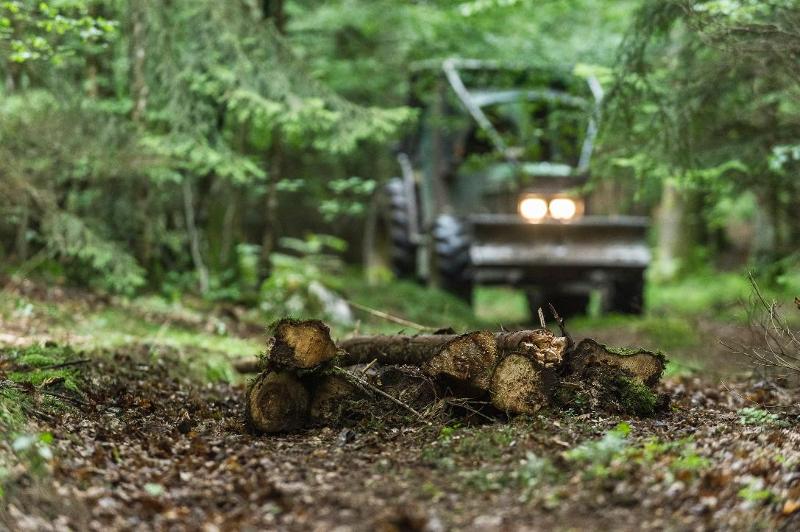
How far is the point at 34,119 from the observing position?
1000cm

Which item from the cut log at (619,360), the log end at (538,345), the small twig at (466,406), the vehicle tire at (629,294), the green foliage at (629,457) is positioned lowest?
the vehicle tire at (629,294)

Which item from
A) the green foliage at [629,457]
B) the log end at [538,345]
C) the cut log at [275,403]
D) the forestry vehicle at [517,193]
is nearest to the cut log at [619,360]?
the log end at [538,345]

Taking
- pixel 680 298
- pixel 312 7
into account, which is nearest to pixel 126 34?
pixel 312 7

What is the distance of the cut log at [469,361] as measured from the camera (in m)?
5.62

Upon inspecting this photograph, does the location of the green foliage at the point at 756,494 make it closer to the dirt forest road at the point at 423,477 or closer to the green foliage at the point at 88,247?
the dirt forest road at the point at 423,477

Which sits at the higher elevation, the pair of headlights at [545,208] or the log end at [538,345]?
the pair of headlights at [545,208]

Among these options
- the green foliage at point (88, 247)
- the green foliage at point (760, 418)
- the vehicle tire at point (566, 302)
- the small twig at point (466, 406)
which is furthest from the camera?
the vehicle tire at point (566, 302)

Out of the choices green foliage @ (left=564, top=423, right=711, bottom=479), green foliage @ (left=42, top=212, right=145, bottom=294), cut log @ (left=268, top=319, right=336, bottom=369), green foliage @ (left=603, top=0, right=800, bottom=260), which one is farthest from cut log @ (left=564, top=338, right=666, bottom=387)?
green foliage @ (left=42, top=212, right=145, bottom=294)

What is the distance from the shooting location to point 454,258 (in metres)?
12.4

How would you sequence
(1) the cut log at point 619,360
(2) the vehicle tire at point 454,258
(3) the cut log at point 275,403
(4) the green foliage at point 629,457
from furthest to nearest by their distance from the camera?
(2) the vehicle tire at point 454,258 < (1) the cut log at point 619,360 < (3) the cut log at point 275,403 < (4) the green foliage at point 629,457

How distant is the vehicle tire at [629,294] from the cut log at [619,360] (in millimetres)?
6016

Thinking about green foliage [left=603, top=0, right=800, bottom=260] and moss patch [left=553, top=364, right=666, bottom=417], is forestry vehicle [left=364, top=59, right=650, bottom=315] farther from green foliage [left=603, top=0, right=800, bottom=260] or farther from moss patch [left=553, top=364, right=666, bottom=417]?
moss patch [left=553, top=364, right=666, bottom=417]

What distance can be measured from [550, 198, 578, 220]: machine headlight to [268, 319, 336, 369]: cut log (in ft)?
21.9

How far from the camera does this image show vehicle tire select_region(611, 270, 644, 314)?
12.1 meters
